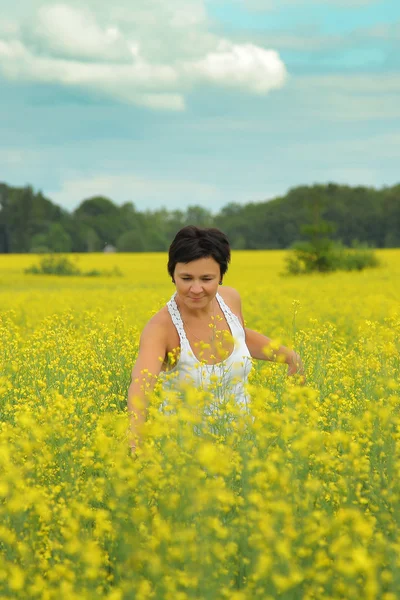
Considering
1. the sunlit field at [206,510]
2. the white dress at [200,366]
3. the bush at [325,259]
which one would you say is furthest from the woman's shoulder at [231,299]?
the bush at [325,259]

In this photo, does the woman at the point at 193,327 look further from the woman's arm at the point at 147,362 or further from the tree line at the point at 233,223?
the tree line at the point at 233,223

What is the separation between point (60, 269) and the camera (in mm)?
31875

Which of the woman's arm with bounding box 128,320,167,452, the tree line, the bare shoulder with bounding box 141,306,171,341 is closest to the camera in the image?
the woman's arm with bounding box 128,320,167,452

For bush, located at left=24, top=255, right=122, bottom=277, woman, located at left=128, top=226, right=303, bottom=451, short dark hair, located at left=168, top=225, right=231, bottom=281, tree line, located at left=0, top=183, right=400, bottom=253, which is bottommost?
bush, located at left=24, top=255, right=122, bottom=277

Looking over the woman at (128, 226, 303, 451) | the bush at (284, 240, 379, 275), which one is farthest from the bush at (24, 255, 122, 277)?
the woman at (128, 226, 303, 451)

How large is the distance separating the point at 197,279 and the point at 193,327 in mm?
393

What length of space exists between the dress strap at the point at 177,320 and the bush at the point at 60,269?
88.1ft

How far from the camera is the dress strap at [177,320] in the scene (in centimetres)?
419

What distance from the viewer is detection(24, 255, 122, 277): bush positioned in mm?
31217

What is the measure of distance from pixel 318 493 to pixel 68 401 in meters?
1.18

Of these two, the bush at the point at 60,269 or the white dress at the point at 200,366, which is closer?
the white dress at the point at 200,366

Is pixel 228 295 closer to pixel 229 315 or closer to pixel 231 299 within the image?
pixel 231 299

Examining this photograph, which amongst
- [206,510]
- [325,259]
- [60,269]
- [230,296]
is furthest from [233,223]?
[206,510]

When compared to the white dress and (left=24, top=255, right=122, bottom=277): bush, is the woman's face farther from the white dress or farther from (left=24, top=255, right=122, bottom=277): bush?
(left=24, top=255, right=122, bottom=277): bush
